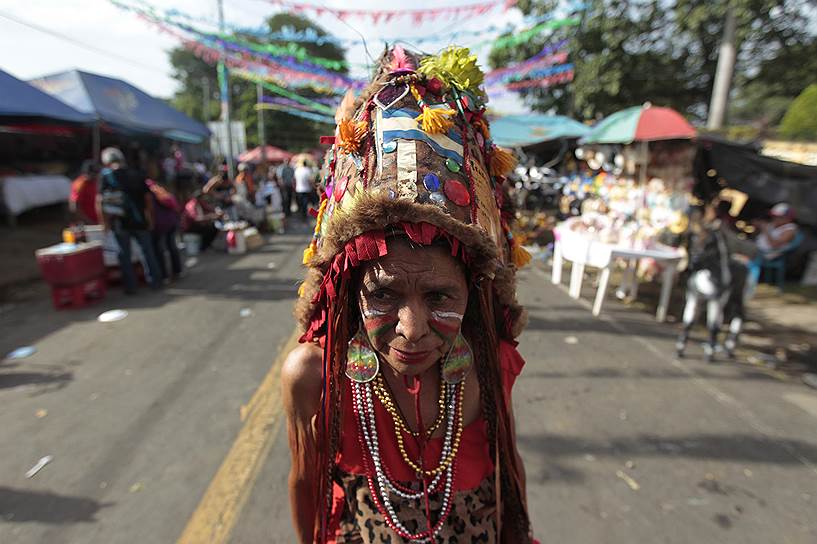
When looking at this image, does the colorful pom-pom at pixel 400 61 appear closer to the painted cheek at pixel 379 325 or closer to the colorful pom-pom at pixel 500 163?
the colorful pom-pom at pixel 500 163

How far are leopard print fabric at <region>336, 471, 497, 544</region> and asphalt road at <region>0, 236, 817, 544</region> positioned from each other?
120 centimetres

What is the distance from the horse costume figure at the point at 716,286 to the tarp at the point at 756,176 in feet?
12.6

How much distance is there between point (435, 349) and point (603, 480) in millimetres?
2230

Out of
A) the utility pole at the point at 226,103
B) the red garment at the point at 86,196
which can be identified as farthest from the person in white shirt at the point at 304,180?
the red garment at the point at 86,196

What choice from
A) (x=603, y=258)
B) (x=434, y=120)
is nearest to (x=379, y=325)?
(x=434, y=120)

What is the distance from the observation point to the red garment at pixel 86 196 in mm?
6402

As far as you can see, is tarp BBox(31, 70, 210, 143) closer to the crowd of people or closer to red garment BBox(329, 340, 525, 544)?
the crowd of people

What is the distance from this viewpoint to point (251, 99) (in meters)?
34.6

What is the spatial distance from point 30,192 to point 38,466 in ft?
41.3

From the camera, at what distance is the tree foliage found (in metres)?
16.6

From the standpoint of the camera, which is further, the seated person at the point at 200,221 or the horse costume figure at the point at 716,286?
the seated person at the point at 200,221

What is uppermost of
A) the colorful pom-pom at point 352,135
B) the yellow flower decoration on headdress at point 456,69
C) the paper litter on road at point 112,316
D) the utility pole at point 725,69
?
the utility pole at point 725,69

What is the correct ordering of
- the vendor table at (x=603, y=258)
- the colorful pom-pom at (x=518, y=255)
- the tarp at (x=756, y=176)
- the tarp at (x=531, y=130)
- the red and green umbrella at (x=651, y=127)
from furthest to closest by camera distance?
the tarp at (x=531, y=130), the red and green umbrella at (x=651, y=127), the tarp at (x=756, y=176), the vendor table at (x=603, y=258), the colorful pom-pom at (x=518, y=255)

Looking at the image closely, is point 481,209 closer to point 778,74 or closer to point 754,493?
point 754,493
